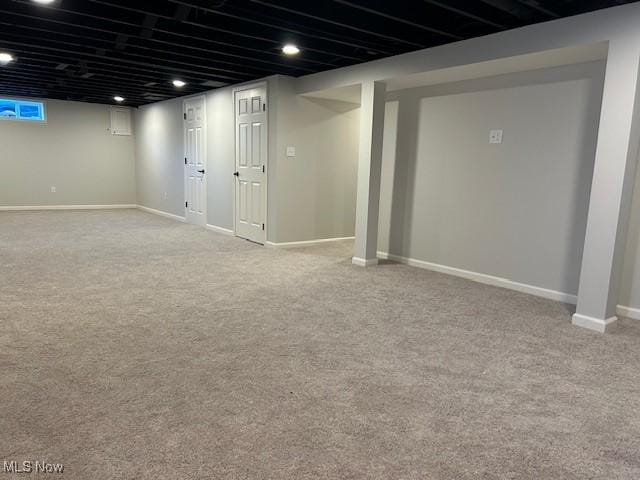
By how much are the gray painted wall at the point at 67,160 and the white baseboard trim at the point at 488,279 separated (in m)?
7.07

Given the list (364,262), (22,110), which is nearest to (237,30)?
(364,262)

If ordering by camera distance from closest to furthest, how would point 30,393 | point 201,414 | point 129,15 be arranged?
1. point 201,414
2. point 30,393
3. point 129,15

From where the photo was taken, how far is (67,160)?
381 inches

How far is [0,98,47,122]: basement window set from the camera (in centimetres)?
902

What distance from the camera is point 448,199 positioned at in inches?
193

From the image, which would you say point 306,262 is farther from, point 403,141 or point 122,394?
point 122,394

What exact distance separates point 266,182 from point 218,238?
1.25 meters

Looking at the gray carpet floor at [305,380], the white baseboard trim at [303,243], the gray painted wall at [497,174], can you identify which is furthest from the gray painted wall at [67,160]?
the gray painted wall at [497,174]

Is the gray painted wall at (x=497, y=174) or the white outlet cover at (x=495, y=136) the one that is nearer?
the gray painted wall at (x=497, y=174)

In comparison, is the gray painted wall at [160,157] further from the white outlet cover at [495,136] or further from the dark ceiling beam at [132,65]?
the white outlet cover at [495,136]

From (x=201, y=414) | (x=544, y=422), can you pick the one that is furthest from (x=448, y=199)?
(x=201, y=414)

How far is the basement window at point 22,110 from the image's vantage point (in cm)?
902

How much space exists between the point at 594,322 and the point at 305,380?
2.21 metres

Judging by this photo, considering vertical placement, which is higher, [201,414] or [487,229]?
[487,229]
